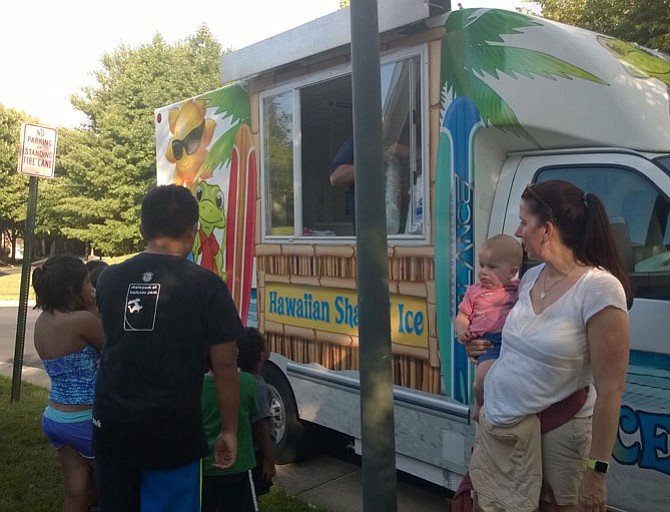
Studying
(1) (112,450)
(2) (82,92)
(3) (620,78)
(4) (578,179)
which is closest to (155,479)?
(1) (112,450)

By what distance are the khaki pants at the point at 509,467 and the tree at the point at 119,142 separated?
Answer: 31.6 m

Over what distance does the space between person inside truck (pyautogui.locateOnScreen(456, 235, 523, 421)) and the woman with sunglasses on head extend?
1.77m

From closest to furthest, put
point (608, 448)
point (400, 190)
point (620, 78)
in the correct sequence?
1. point (608, 448)
2. point (620, 78)
3. point (400, 190)

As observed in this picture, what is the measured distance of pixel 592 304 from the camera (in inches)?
83.1

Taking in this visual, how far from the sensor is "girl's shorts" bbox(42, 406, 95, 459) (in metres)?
3.35

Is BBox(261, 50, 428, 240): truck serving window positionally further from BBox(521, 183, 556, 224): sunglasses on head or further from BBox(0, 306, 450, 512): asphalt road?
BBox(0, 306, 450, 512): asphalt road

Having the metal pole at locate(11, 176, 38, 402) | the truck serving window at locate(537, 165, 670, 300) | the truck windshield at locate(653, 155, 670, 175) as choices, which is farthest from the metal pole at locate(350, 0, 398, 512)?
the metal pole at locate(11, 176, 38, 402)

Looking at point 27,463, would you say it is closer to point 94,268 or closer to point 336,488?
point 94,268

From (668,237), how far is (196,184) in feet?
12.9

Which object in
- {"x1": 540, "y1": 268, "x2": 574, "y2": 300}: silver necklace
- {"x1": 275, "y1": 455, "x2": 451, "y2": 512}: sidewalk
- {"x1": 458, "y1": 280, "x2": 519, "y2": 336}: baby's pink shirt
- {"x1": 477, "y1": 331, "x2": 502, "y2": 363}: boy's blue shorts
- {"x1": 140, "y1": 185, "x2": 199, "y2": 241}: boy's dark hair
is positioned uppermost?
{"x1": 140, "y1": 185, "x2": 199, "y2": 241}: boy's dark hair

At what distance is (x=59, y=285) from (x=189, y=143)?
9.58 feet

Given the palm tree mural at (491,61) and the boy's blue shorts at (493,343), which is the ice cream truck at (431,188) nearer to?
the palm tree mural at (491,61)

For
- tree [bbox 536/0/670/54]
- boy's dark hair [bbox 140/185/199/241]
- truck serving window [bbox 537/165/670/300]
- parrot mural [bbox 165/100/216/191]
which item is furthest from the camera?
tree [bbox 536/0/670/54]

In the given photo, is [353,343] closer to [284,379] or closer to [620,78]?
[284,379]
